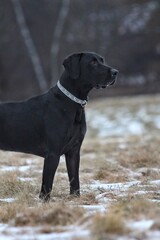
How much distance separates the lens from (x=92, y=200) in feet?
17.4

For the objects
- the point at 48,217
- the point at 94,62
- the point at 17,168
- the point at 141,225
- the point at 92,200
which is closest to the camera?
the point at 141,225

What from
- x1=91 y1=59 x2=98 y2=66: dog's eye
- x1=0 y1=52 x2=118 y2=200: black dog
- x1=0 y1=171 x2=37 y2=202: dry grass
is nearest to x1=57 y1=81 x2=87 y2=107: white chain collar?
x1=0 y1=52 x2=118 y2=200: black dog

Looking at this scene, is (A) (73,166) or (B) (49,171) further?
(A) (73,166)

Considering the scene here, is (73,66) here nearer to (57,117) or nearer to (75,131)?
(57,117)

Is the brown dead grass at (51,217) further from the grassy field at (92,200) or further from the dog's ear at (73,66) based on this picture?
the dog's ear at (73,66)

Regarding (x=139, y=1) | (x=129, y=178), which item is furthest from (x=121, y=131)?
(x=139, y=1)

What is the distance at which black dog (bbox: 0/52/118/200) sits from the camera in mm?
5723

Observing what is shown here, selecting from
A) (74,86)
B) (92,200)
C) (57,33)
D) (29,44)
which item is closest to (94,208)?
(92,200)

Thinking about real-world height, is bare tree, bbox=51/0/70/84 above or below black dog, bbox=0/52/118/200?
above

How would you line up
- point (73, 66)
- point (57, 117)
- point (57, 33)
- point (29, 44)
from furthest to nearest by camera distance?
point (57, 33)
point (29, 44)
point (73, 66)
point (57, 117)

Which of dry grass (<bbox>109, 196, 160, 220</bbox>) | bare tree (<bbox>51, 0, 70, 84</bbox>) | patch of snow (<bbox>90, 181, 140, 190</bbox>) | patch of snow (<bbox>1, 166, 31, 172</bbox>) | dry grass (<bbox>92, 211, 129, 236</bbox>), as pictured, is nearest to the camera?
dry grass (<bbox>92, 211, 129, 236</bbox>)

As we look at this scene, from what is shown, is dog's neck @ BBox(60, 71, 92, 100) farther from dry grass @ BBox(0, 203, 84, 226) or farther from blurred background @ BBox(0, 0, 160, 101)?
blurred background @ BBox(0, 0, 160, 101)

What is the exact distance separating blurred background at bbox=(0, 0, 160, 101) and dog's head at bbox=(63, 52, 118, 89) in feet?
83.5

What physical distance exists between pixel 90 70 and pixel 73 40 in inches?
1053
